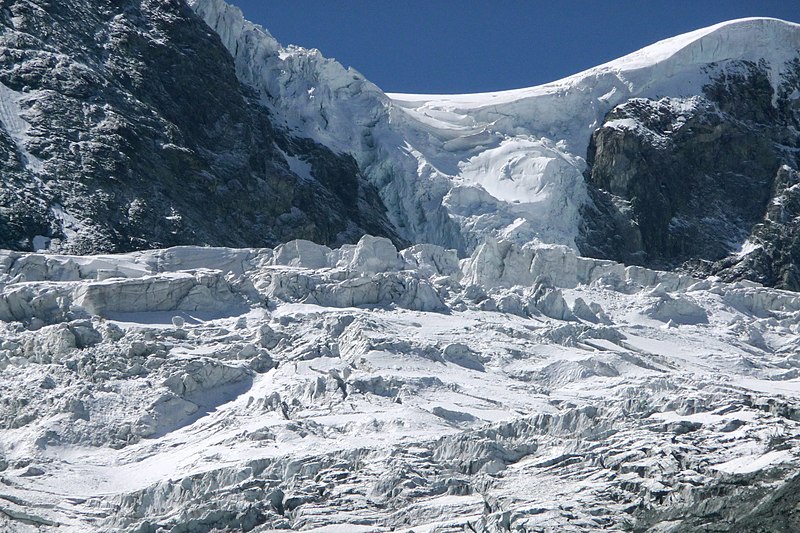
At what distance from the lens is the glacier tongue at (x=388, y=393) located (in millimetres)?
63562

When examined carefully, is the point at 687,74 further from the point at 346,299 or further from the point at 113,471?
the point at 113,471

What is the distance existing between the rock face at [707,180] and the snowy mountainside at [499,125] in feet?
0.88

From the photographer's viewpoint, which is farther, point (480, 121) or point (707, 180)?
point (480, 121)

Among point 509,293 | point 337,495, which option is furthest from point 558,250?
point 337,495

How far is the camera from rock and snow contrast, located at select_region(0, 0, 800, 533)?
65750 millimetres

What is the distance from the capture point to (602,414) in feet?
232

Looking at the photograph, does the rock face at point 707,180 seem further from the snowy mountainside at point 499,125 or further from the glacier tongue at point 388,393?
the glacier tongue at point 388,393

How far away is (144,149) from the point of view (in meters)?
111

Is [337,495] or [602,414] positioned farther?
[602,414]

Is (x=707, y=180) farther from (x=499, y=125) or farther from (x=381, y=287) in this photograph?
(x=381, y=287)

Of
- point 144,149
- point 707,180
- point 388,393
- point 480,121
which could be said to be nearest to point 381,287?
point 388,393

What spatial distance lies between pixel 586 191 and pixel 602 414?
54.2 meters

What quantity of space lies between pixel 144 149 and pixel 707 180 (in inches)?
1504

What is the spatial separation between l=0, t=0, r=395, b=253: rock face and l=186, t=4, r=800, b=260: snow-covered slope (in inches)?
94.8
